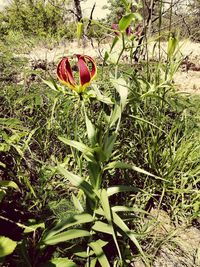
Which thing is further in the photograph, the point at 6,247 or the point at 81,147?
the point at 81,147

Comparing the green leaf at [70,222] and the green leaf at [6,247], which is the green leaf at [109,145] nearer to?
the green leaf at [70,222]

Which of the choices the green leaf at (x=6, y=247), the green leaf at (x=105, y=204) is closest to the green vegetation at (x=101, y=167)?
the green leaf at (x=105, y=204)

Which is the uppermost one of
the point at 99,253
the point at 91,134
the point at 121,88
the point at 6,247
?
the point at 121,88

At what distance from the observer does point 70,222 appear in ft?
2.84

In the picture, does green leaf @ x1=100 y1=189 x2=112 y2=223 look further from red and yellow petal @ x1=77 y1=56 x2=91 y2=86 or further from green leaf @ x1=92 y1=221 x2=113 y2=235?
red and yellow petal @ x1=77 y1=56 x2=91 y2=86

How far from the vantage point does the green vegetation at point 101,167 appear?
89 cm

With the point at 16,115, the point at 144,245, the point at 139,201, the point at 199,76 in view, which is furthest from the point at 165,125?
the point at 199,76

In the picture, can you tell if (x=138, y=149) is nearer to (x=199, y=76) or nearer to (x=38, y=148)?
(x=38, y=148)

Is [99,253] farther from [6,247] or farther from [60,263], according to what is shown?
[6,247]

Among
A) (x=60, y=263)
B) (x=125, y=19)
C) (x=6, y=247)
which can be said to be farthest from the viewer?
(x=60, y=263)

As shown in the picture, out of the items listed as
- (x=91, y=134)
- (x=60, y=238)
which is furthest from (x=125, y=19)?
(x=60, y=238)

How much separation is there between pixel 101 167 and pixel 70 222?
6.9 inches

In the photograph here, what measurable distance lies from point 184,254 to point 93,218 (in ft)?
1.54

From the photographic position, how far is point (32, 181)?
4.03 feet
